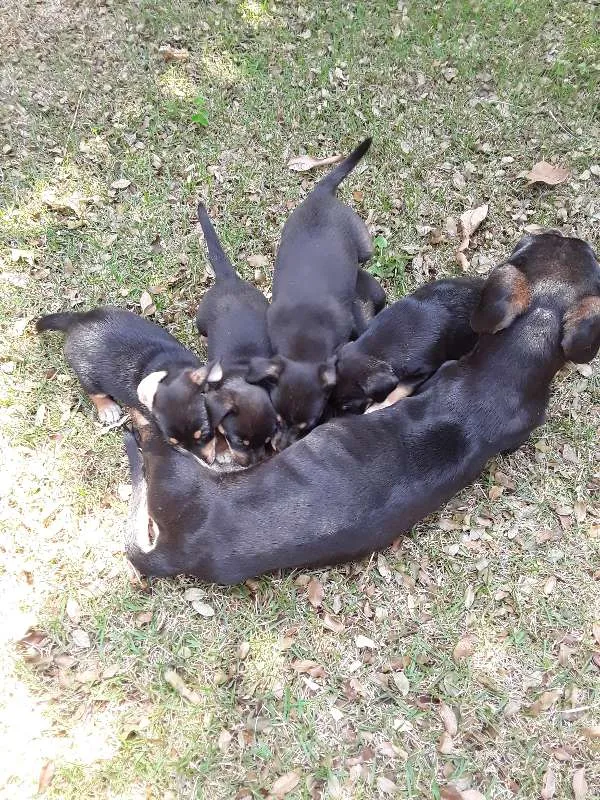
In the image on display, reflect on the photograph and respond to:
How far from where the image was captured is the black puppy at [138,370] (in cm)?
432

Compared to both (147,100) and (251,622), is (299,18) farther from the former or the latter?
(251,622)

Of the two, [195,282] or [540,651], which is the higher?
[195,282]

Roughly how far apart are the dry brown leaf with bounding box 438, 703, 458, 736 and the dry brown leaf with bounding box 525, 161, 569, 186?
14.1 ft

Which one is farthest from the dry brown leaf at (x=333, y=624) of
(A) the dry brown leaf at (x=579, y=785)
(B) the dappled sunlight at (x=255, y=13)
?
(B) the dappled sunlight at (x=255, y=13)

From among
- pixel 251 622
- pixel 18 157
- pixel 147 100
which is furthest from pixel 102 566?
pixel 147 100

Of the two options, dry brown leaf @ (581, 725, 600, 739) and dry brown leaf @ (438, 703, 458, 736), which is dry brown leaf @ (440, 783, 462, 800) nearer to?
dry brown leaf @ (438, 703, 458, 736)

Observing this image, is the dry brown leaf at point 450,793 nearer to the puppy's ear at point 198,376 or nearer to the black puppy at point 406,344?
the black puppy at point 406,344

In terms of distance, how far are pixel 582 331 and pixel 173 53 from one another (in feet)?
14.7

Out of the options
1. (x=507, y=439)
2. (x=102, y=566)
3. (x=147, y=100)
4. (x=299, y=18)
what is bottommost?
(x=102, y=566)

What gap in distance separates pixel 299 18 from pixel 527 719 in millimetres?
6177

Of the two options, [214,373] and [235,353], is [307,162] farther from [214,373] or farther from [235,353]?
[214,373]

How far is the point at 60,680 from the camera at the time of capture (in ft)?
13.8

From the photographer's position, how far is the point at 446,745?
4027 mm

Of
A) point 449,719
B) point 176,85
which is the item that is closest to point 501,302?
point 449,719
